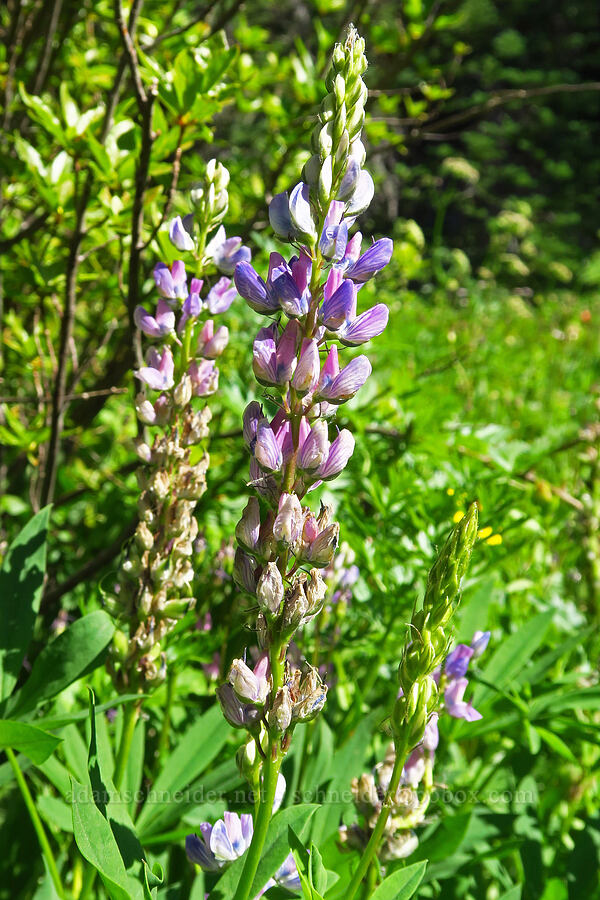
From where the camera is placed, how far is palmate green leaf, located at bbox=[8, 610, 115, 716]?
103 cm

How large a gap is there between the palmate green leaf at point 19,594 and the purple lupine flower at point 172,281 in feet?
1.11

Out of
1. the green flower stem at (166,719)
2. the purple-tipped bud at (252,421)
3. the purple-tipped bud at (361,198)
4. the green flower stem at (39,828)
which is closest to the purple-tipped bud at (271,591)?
the purple-tipped bud at (252,421)

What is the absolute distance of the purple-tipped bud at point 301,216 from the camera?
2.37 feet

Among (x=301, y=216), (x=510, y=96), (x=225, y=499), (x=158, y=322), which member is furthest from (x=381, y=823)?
(x=510, y=96)

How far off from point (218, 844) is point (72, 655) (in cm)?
32

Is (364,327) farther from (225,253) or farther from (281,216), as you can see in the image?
(225,253)

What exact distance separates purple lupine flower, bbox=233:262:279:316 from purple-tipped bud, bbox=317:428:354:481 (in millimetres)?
134

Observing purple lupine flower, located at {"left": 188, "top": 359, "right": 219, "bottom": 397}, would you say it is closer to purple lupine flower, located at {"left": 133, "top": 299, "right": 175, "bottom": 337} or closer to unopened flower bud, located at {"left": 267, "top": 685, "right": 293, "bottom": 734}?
purple lupine flower, located at {"left": 133, "top": 299, "right": 175, "bottom": 337}

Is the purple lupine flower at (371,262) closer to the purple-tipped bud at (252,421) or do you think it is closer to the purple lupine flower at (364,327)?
the purple lupine flower at (364,327)

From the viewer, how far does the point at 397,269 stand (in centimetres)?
262

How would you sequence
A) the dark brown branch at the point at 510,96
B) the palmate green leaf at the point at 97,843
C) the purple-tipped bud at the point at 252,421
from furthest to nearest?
the dark brown branch at the point at 510,96, the purple-tipped bud at the point at 252,421, the palmate green leaf at the point at 97,843

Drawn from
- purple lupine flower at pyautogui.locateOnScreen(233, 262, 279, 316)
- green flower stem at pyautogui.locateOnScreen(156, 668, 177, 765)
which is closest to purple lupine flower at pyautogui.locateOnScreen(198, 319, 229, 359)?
purple lupine flower at pyautogui.locateOnScreen(233, 262, 279, 316)

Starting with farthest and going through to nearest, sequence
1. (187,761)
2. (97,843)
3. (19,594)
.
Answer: (187,761) → (19,594) → (97,843)

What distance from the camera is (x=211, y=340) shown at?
1.06 metres
